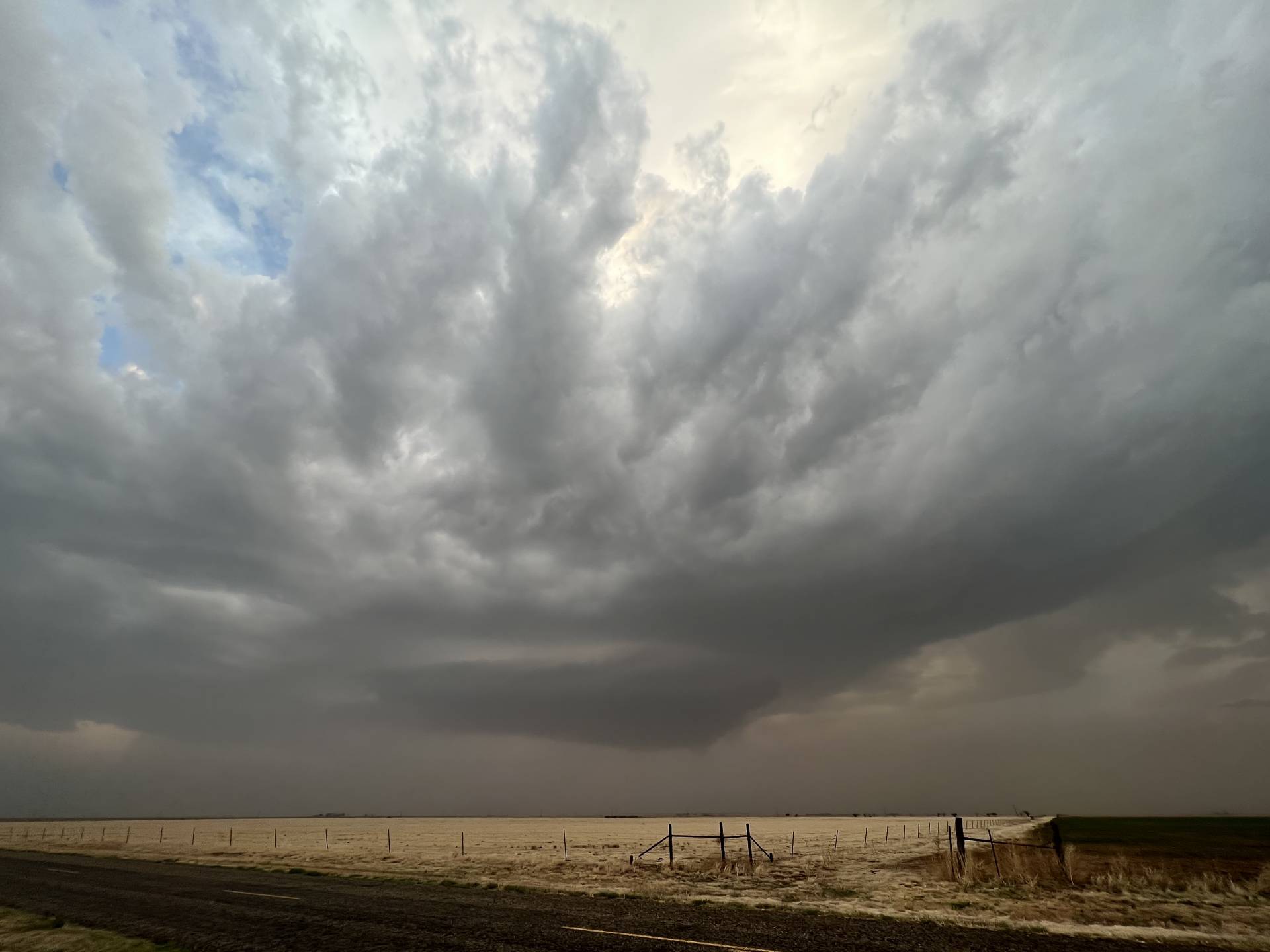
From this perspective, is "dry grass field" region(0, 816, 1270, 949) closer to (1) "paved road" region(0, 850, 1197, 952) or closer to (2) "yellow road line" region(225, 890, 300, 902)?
(1) "paved road" region(0, 850, 1197, 952)

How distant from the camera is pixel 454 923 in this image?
66.4 feet

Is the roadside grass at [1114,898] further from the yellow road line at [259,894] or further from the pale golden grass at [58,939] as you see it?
the yellow road line at [259,894]

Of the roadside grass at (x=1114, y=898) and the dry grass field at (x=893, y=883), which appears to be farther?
the dry grass field at (x=893, y=883)

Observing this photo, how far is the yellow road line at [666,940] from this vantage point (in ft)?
52.5

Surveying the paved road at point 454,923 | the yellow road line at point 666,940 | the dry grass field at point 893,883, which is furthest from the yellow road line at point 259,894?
the yellow road line at point 666,940

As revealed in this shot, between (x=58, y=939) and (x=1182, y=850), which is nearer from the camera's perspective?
(x=58, y=939)

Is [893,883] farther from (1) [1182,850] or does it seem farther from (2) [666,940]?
(1) [1182,850]

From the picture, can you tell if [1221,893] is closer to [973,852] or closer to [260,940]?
[973,852]

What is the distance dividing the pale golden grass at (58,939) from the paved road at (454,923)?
70cm

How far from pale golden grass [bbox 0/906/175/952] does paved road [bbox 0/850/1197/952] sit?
70 centimetres

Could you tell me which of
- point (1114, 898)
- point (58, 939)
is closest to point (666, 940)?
point (58, 939)

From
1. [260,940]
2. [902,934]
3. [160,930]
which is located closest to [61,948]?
[160,930]

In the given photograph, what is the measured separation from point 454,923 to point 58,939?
11.8 m

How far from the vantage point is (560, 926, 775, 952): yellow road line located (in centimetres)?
1600
